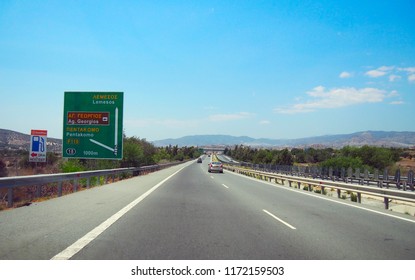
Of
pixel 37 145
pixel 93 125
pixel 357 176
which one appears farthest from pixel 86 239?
pixel 357 176

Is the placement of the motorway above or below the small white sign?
below

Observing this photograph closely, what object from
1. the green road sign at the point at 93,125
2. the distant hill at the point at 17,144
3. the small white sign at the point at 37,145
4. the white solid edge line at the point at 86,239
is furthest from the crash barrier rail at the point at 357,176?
the distant hill at the point at 17,144

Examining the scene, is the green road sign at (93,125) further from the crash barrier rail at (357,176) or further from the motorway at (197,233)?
the crash barrier rail at (357,176)

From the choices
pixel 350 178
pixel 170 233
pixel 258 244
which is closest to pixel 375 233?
pixel 258 244

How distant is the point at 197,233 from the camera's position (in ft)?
25.9

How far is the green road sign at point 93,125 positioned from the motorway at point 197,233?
982cm

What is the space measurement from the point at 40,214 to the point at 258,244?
6.29m

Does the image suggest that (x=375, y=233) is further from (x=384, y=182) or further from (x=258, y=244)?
(x=384, y=182)

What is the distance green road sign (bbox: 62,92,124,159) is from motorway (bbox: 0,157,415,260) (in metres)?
Result: 9.82

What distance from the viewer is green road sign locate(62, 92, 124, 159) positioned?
71.2 feet

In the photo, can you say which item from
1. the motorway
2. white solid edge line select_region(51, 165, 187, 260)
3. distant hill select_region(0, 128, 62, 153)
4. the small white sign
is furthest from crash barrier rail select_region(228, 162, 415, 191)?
distant hill select_region(0, 128, 62, 153)

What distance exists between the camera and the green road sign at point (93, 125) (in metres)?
21.7

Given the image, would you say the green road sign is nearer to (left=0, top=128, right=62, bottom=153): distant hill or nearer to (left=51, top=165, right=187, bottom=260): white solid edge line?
(left=0, top=128, right=62, bottom=153): distant hill

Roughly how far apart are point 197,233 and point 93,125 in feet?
52.0
